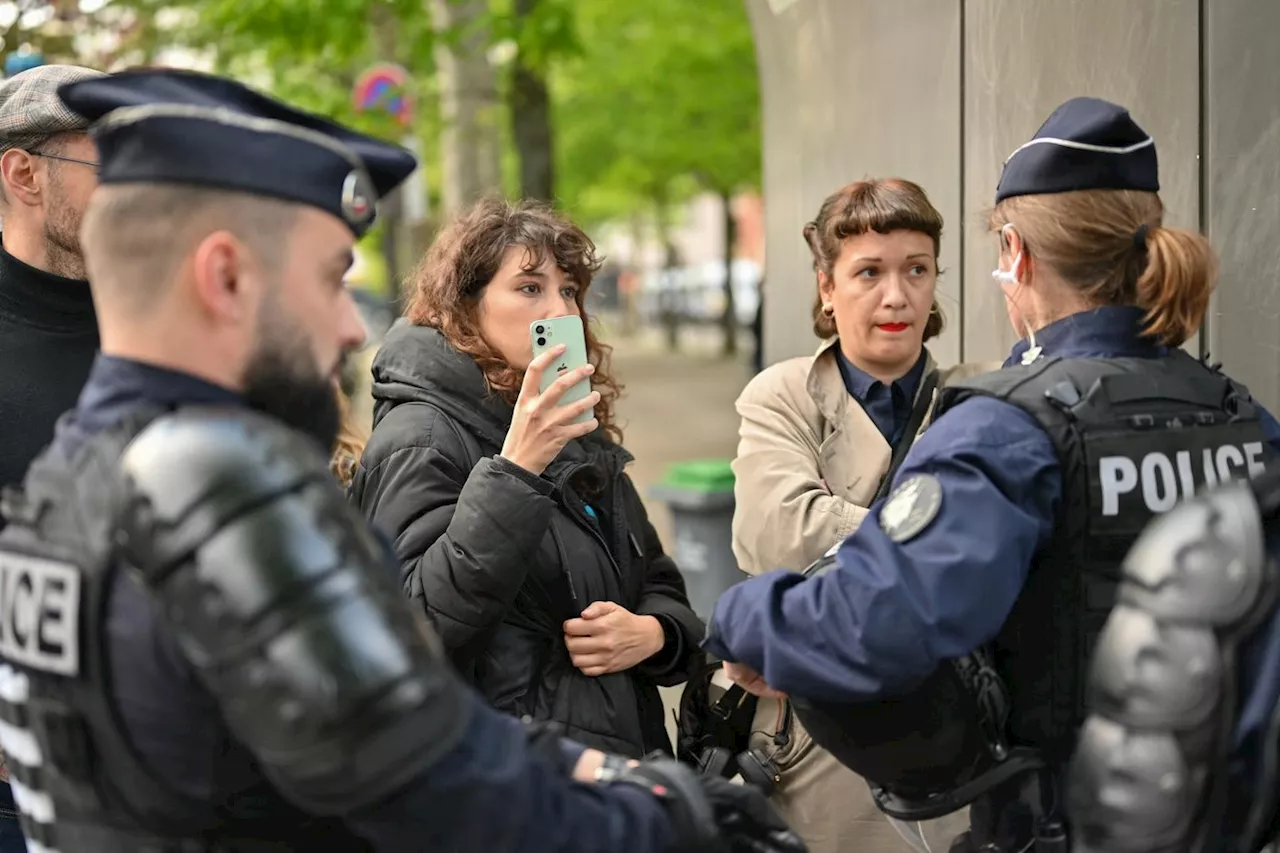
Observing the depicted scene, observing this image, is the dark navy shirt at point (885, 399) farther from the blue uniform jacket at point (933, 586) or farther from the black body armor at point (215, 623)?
the black body armor at point (215, 623)

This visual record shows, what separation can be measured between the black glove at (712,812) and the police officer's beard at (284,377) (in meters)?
0.67

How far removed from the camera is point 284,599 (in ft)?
5.64

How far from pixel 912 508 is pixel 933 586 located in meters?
0.14

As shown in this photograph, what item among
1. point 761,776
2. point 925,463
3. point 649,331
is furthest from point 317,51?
point 649,331

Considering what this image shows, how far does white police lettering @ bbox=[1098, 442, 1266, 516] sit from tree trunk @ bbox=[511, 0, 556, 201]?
1083 cm

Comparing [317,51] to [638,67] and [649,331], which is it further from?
[649,331]

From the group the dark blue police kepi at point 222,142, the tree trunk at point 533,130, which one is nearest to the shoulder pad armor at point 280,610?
the dark blue police kepi at point 222,142

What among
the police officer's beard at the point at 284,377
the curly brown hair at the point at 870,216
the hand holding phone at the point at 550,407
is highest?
the curly brown hair at the point at 870,216

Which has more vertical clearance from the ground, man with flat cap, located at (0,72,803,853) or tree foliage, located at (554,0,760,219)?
tree foliage, located at (554,0,760,219)

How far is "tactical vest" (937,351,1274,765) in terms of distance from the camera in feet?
8.04

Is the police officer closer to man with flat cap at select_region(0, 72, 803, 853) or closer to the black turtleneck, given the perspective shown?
man with flat cap at select_region(0, 72, 803, 853)

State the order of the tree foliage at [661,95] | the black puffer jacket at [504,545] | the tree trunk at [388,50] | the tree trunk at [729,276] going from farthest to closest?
the tree trunk at [729,276] < the tree foliage at [661,95] < the tree trunk at [388,50] < the black puffer jacket at [504,545]

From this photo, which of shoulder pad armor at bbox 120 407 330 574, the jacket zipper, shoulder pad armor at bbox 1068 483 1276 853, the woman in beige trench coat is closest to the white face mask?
shoulder pad armor at bbox 1068 483 1276 853

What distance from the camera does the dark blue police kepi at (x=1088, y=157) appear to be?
8.69ft
